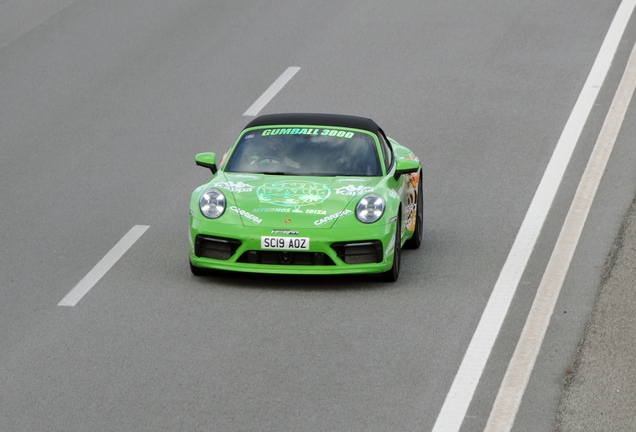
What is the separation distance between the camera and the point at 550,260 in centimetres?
1006

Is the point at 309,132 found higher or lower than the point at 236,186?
higher

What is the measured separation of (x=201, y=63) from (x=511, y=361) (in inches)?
432

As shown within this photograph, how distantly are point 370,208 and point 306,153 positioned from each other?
1.09 metres

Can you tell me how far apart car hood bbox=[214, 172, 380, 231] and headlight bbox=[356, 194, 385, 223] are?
0.06m

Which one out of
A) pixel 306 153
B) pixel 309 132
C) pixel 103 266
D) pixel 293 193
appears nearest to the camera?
pixel 293 193

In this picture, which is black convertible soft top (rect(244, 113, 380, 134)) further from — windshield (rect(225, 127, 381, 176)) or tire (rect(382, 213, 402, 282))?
→ tire (rect(382, 213, 402, 282))

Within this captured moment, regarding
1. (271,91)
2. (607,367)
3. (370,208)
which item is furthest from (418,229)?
(271,91)

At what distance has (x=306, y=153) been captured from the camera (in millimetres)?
10359

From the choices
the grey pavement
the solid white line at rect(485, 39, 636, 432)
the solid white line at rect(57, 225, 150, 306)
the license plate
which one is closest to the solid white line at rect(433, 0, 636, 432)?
the solid white line at rect(485, 39, 636, 432)

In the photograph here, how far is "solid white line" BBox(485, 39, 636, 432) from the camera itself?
22.7 feet

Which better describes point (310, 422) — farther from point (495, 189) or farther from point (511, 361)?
point (495, 189)

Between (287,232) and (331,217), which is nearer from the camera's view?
(287,232)

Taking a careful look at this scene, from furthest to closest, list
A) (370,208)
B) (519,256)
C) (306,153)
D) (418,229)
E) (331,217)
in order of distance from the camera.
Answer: (418,229) → (306,153) → (519,256) → (370,208) → (331,217)

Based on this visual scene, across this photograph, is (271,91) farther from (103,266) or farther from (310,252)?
(310,252)
